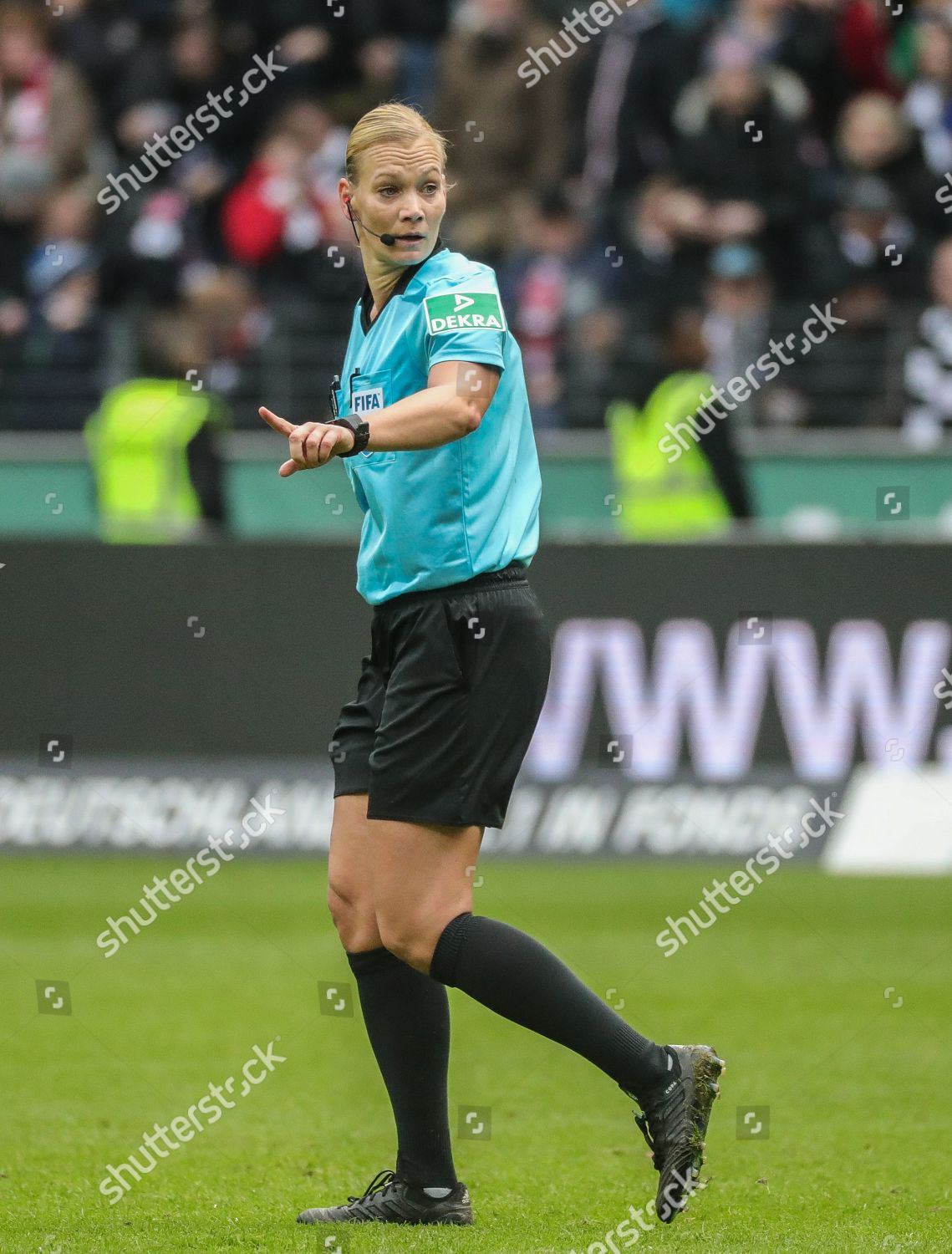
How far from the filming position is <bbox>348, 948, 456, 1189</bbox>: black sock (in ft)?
15.6

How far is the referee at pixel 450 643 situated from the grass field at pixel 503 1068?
49cm

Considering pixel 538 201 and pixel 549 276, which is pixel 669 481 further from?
pixel 538 201

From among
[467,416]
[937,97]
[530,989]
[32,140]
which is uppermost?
[937,97]

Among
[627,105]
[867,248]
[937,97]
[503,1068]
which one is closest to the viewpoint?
[503,1068]

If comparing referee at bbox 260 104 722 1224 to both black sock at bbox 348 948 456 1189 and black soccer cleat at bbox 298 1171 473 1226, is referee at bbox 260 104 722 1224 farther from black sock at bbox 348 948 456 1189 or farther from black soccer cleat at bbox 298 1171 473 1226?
black soccer cleat at bbox 298 1171 473 1226

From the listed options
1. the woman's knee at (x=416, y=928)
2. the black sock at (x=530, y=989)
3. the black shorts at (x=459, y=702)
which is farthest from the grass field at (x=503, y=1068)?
the black shorts at (x=459, y=702)

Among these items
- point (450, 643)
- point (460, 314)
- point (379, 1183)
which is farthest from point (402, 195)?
point (379, 1183)

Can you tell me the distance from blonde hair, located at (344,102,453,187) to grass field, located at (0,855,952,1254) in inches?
88.4

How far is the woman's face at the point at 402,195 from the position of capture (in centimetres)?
452

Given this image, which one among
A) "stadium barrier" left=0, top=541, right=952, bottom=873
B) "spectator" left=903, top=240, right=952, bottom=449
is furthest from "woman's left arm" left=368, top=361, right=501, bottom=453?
"spectator" left=903, top=240, right=952, bottom=449

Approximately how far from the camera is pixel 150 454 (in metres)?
11.6

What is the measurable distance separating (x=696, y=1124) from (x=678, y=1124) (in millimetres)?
48

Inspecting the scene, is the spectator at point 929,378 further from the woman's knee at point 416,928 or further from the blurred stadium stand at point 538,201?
the woman's knee at point 416,928

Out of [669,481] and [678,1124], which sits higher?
[669,481]
